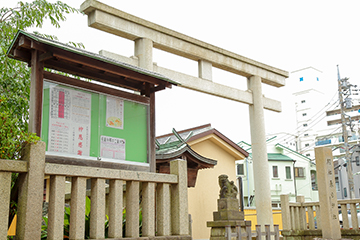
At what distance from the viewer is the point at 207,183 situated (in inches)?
689

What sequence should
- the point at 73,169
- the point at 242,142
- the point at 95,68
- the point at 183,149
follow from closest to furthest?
the point at 73,169 → the point at 95,68 → the point at 183,149 → the point at 242,142

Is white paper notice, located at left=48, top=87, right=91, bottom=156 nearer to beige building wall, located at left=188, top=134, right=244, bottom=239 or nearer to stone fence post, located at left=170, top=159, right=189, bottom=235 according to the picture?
stone fence post, located at left=170, top=159, right=189, bottom=235

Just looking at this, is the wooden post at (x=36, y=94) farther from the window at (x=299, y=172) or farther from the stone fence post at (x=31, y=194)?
the window at (x=299, y=172)

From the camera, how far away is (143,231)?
4.78 m

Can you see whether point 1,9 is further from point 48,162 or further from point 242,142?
point 242,142

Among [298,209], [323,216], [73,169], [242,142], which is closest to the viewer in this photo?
[73,169]

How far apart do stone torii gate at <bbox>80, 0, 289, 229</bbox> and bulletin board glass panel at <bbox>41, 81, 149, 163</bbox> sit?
134 inches

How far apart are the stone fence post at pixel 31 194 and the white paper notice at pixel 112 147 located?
996 mm

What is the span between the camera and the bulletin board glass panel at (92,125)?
14.9 feet

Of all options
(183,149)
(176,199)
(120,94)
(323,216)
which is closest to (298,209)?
(323,216)

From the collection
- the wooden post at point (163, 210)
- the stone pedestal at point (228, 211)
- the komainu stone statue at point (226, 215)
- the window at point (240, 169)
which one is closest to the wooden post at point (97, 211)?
the wooden post at point (163, 210)

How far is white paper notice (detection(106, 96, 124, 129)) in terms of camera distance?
5.09 meters

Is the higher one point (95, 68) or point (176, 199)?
point (95, 68)

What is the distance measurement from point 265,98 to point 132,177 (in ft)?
29.5
